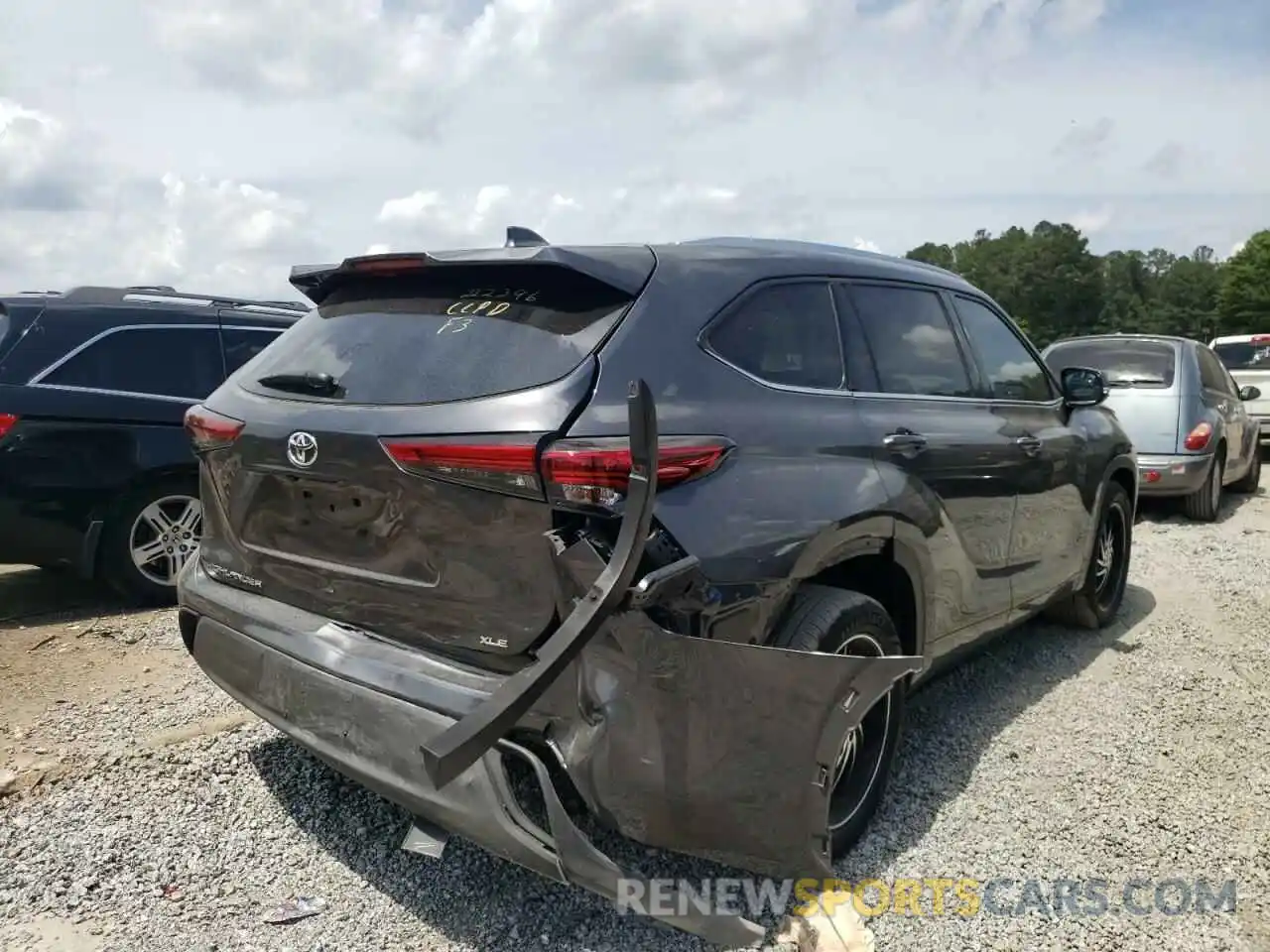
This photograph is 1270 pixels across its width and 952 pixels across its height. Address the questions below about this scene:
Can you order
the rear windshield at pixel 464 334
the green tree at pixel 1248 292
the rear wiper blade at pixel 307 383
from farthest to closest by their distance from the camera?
the green tree at pixel 1248 292 < the rear wiper blade at pixel 307 383 < the rear windshield at pixel 464 334

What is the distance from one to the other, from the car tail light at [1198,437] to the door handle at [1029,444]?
506 cm

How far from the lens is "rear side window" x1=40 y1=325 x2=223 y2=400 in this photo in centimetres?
547

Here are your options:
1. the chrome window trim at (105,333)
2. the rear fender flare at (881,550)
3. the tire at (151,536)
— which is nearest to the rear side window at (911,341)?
the rear fender flare at (881,550)

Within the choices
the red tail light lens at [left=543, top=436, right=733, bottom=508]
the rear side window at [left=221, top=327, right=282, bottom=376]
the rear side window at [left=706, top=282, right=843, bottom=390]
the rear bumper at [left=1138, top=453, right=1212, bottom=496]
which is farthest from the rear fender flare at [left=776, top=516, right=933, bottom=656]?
the rear bumper at [left=1138, top=453, right=1212, bottom=496]

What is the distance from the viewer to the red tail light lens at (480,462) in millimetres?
2389

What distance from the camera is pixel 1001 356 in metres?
4.41

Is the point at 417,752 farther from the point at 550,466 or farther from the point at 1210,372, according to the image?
the point at 1210,372

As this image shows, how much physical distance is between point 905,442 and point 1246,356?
13.3 metres

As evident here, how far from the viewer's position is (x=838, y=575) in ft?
9.87

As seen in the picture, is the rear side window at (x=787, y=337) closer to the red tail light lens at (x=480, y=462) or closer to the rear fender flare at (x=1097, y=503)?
the red tail light lens at (x=480, y=462)

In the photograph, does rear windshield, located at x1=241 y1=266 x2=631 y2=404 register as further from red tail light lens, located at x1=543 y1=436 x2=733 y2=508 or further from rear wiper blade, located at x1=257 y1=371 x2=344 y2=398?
red tail light lens, located at x1=543 y1=436 x2=733 y2=508

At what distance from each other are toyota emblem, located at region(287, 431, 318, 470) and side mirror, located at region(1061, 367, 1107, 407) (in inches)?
142

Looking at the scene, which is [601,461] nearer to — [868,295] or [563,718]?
[563,718]

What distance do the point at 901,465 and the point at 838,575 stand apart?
498 millimetres
